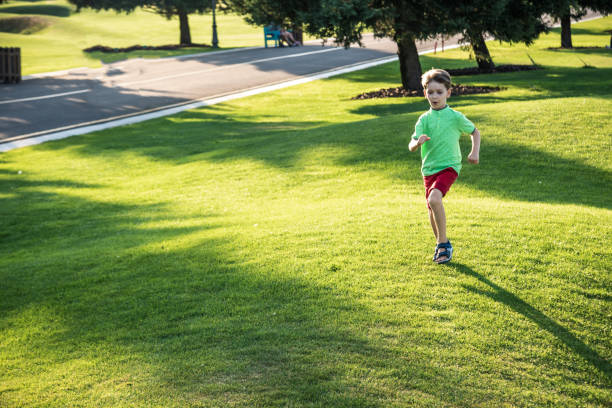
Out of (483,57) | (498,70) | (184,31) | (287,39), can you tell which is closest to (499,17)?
(483,57)

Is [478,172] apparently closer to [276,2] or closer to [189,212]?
[189,212]

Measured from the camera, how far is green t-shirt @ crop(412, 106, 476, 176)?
4789 millimetres

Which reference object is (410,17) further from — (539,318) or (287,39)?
(287,39)

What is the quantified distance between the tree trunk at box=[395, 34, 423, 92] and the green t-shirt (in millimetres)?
14793

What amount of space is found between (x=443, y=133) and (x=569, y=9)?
18.3 metres

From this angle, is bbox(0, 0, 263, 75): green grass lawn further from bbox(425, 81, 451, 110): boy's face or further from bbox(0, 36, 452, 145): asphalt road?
bbox(425, 81, 451, 110): boy's face

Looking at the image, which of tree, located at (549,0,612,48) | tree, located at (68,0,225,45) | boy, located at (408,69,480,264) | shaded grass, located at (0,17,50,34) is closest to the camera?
boy, located at (408,69,480,264)

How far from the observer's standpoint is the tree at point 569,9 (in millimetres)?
17500

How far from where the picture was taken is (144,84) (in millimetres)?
24516

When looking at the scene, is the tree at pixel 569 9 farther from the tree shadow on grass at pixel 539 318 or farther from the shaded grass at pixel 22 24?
the shaded grass at pixel 22 24

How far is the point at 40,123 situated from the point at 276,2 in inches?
330

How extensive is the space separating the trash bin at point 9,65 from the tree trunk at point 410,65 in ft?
57.7

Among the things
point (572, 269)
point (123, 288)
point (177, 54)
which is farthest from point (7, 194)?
point (177, 54)

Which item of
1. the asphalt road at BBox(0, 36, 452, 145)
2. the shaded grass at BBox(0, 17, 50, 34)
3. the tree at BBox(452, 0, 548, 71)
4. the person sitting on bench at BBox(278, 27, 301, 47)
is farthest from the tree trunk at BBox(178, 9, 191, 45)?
the tree at BBox(452, 0, 548, 71)
